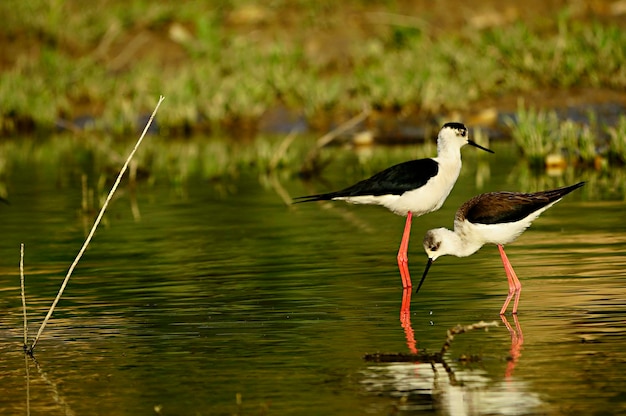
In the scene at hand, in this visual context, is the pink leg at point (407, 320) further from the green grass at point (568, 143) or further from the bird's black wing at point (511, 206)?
the green grass at point (568, 143)

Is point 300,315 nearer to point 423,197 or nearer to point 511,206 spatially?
point 511,206

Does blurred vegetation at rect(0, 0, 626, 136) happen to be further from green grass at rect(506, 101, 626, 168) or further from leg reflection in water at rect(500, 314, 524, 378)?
leg reflection in water at rect(500, 314, 524, 378)

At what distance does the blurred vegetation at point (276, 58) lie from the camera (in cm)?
2281

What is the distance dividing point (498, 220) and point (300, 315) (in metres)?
1.53

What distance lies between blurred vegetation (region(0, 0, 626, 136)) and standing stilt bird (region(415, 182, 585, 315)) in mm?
10937

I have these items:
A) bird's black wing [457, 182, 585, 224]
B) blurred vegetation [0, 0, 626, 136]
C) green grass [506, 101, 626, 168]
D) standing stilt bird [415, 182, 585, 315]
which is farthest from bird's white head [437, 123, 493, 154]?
blurred vegetation [0, 0, 626, 136]

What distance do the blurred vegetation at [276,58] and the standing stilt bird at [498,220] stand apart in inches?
431

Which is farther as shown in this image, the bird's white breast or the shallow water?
the bird's white breast

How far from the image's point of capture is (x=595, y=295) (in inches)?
360

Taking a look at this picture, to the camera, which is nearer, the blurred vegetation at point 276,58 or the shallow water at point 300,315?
the shallow water at point 300,315

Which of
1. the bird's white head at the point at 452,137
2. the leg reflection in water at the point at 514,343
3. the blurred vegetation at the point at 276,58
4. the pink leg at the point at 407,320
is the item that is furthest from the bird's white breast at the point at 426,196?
the blurred vegetation at the point at 276,58

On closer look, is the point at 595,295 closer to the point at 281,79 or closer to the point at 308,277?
the point at 308,277

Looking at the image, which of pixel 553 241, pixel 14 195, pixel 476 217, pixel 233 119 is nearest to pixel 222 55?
pixel 233 119

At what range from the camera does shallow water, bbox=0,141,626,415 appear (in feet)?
22.4
